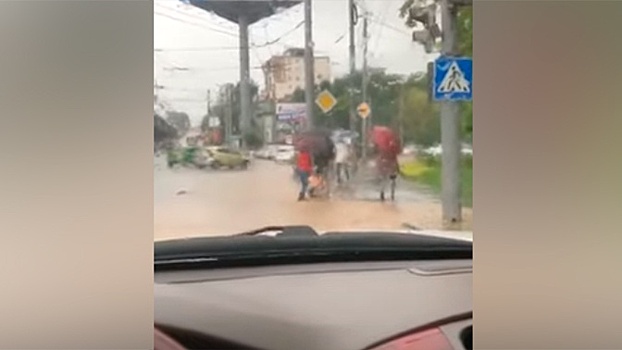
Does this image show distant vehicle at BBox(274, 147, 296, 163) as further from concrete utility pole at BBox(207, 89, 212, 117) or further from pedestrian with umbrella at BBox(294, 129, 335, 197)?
concrete utility pole at BBox(207, 89, 212, 117)

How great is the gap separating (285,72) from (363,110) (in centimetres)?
18

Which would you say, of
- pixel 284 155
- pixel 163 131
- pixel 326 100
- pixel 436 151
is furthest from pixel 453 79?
pixel 163 131

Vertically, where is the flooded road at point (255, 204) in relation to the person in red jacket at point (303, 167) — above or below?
below

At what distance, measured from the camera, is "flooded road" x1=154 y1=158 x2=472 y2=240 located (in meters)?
1.64

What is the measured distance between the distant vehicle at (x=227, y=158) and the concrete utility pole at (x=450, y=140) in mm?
424

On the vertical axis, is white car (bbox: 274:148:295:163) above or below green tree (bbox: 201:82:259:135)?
below

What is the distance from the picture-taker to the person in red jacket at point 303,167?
64.6 inches

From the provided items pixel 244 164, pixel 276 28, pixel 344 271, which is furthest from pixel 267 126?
pixel 344 271

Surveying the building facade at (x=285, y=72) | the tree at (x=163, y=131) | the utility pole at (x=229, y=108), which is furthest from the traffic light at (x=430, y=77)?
the tree at (x=163, y=131)

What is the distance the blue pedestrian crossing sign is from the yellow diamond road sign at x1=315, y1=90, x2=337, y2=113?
0.72ft

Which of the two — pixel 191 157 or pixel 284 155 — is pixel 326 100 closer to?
pixel 284 155

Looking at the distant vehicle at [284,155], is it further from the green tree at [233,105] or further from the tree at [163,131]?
the tree at [163,131]

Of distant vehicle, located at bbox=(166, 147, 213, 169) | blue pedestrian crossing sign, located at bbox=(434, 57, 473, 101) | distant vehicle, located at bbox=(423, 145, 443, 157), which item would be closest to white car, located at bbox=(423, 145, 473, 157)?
distant vehicle, located at bbox=(423, 145, 443, 157)

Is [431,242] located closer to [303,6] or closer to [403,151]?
[403,151]
